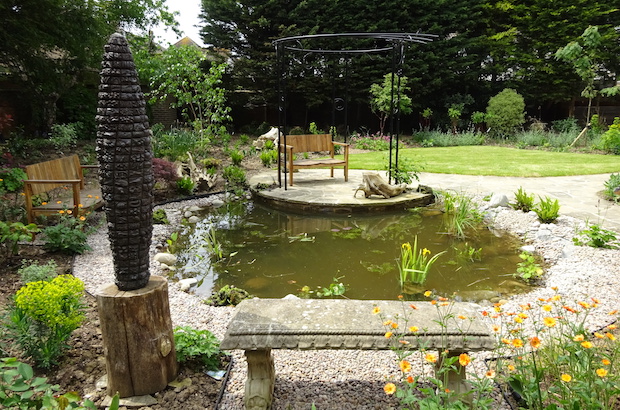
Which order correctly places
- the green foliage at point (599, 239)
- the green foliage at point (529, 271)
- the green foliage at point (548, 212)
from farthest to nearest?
the green foliage at point (548, 212), the green foliage at point (599, 239), the green foliage at point (529, 271)

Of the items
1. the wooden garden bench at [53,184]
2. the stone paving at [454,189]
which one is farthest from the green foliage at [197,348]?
the stone paving at [454,189]

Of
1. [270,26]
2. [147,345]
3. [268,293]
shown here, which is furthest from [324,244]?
[270,26]

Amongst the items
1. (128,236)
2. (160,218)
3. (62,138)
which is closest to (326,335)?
(128,236)

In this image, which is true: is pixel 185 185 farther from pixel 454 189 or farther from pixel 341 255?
pixel 454 189

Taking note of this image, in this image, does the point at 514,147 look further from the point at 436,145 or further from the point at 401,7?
the point at 401,7

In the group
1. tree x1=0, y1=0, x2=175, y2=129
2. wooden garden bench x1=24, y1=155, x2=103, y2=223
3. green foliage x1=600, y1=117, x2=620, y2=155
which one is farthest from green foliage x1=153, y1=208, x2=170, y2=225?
green foliage x1=600, y1=117, x2=620, y2=155

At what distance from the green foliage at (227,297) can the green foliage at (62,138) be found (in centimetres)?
681

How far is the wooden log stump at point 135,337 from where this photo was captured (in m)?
2.01

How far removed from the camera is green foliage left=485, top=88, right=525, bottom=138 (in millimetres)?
14055

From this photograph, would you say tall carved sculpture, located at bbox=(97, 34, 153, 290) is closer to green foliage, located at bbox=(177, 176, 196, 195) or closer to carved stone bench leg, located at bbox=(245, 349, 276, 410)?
carved stone bench leg, located at bbox=(245, 349, 276, 410)

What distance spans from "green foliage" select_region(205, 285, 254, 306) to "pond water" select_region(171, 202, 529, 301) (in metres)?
0.22

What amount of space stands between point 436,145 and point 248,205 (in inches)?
345

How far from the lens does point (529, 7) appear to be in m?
14.7

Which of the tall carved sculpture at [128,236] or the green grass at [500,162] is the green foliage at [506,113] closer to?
the green grass at [500,162]
